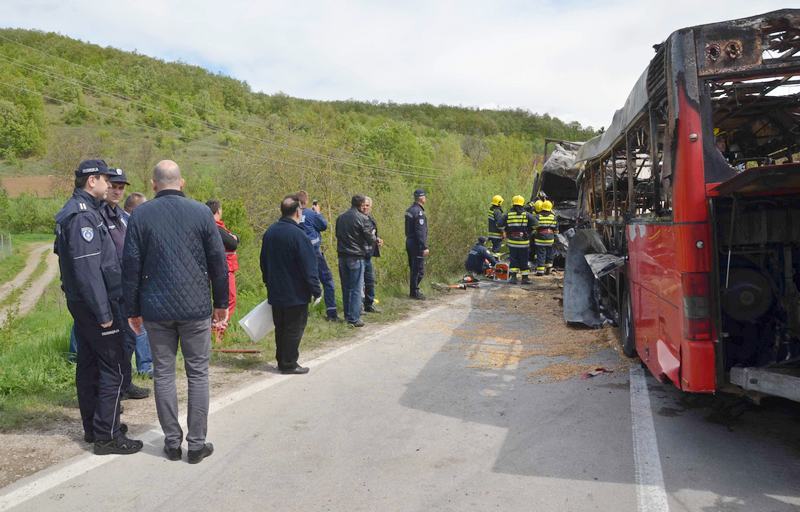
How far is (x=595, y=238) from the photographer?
9344mm

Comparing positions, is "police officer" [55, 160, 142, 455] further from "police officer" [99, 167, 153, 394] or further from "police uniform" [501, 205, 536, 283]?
"police uniform" [501, 205, 536, 283]

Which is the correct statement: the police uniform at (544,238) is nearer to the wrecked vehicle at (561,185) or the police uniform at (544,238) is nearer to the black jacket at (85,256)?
the wrecked vehicle at (561,185)

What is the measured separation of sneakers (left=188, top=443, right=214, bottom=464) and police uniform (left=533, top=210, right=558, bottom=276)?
38.9ft

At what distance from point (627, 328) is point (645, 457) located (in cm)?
302

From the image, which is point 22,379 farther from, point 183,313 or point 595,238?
point 595,238

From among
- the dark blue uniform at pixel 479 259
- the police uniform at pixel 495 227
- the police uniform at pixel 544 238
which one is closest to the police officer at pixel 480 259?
the dark blue uniform at pixel 479 259

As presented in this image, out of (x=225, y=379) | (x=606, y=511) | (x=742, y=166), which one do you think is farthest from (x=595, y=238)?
(x=606, y=511)

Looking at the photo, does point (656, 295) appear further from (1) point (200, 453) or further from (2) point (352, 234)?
(2) point (352, 234)

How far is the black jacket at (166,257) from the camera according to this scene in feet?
14.0

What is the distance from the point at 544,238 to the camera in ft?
50.6

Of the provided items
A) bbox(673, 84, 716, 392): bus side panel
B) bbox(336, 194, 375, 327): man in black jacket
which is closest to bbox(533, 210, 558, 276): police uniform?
bbox(336, 194, 375, 327): man in black jacket

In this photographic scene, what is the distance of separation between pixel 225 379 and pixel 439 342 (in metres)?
3.03

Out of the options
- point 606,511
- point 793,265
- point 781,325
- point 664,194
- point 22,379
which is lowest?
point 606,511

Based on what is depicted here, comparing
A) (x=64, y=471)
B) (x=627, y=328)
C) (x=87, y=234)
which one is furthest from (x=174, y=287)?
(x=627, y=328)
